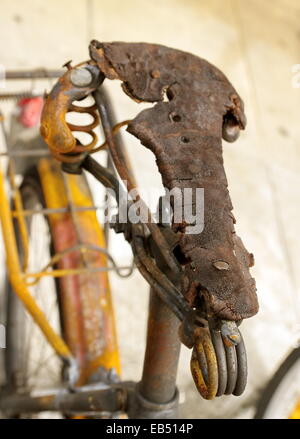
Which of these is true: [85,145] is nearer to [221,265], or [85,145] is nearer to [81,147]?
[81,147]

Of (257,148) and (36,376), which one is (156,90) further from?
(257,148)

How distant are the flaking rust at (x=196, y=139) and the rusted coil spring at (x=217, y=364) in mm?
29

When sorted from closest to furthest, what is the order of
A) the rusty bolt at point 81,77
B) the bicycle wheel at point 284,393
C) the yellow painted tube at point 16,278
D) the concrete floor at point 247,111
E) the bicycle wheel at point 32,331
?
1. the rusty bolt at point 81,77
2. the yellow painted tube at point 16,278
3. the bicycle wheel at point 284,393
4. the bicycle wheel at point 32,331
5. the concrete floor at point 247,111

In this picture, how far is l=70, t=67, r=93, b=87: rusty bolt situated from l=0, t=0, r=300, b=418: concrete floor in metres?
0.82

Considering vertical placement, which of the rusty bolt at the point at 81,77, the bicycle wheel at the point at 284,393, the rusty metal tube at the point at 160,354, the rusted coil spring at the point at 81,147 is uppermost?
the rusty bolt at the point at 81,77

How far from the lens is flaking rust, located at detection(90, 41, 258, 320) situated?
63 cm

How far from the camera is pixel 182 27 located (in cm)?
223

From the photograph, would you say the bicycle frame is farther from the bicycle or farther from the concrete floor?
the concrete floor

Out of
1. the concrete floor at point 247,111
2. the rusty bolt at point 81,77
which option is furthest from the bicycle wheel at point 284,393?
the rusty bolt at point 81,77

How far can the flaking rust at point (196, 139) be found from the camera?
0.63 metres

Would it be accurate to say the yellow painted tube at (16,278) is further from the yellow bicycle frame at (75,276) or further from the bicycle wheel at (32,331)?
the bicycle wheel at (32,331)

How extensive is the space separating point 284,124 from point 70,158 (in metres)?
1.31

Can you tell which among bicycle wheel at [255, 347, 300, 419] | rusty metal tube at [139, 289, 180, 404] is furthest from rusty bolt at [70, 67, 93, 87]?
bicycle wheel at [255, 347, 300, 419]

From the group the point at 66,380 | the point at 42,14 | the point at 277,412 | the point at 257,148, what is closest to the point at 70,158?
the point at 66,380
